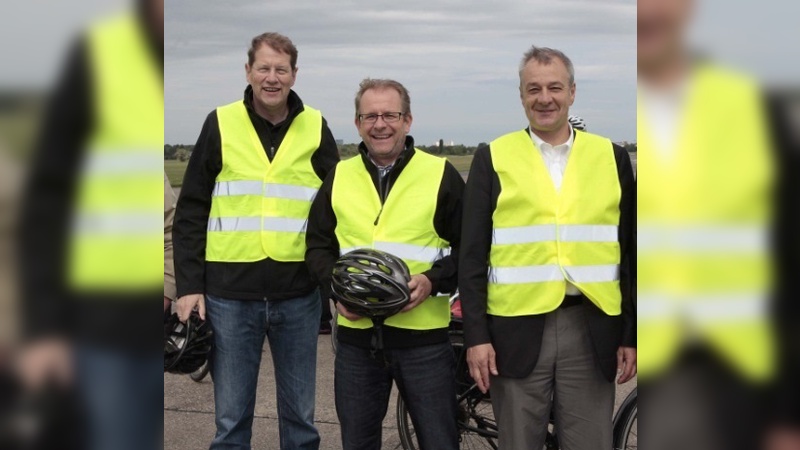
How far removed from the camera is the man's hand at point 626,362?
11.0 ft

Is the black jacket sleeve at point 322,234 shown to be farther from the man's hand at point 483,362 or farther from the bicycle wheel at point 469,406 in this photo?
the bicycle wheel at point 469,406

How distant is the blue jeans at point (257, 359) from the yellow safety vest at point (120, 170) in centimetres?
256

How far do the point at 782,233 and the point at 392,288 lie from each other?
222cm

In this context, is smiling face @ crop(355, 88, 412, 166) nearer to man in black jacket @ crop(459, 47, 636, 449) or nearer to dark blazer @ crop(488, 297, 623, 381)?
man in black jacket @ crop(459, 47, 636, 449)

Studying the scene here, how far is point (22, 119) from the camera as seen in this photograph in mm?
1396

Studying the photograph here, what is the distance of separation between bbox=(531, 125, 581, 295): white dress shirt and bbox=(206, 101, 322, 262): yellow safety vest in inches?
45.5

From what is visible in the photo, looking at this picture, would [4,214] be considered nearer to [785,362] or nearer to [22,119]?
[22,119]

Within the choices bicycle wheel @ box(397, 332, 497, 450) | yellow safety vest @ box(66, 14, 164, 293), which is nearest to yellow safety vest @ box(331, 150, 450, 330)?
bicycle wheel @ box(397, 332, 497, 450)

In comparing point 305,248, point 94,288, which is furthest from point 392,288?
point 94,288

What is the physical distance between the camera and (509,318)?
3.38 m

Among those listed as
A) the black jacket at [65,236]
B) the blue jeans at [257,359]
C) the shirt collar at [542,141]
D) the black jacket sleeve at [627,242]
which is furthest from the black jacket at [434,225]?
the black jacket at [65,236]

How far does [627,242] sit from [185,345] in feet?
10.3

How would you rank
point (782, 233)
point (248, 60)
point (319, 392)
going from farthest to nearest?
1. point (319, 392)
2. point (248, 60)
3. point (782, 233)

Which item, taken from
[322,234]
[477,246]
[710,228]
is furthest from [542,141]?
[710,228]
